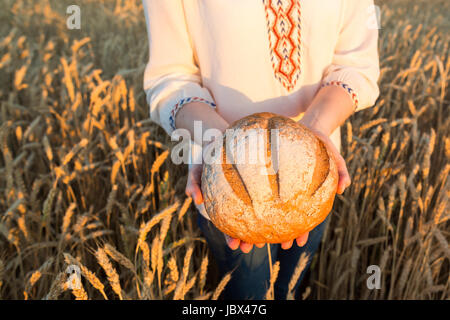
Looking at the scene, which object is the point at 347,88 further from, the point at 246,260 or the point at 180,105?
the point at 246,260

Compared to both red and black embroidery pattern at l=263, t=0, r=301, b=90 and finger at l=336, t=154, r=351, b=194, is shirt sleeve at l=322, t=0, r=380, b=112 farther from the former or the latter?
finger at l=336, t=154, r=351, b=194

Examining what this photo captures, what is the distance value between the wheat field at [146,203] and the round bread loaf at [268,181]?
18 centimetres

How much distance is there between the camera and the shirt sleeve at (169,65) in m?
1.05

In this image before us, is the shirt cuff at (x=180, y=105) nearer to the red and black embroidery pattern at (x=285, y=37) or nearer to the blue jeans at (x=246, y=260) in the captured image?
the red and black embroidery pattern at (x=285, y=37)

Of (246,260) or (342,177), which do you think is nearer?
(342,177)

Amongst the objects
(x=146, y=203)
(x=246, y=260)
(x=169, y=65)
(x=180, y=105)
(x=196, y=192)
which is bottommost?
(x=246, y=260)

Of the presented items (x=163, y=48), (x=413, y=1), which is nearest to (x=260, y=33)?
(x=163, y=48)

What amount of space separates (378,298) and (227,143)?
3.55 ft

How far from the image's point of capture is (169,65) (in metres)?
1.14

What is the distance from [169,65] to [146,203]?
0.58 metres

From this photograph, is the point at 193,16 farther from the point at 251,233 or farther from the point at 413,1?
the point at 413,1

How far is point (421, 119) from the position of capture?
6.74 ft

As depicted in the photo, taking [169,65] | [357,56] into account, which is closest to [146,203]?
[169,65]

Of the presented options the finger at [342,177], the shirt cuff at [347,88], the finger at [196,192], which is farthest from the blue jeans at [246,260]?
the shirt cuff at [347,88]
